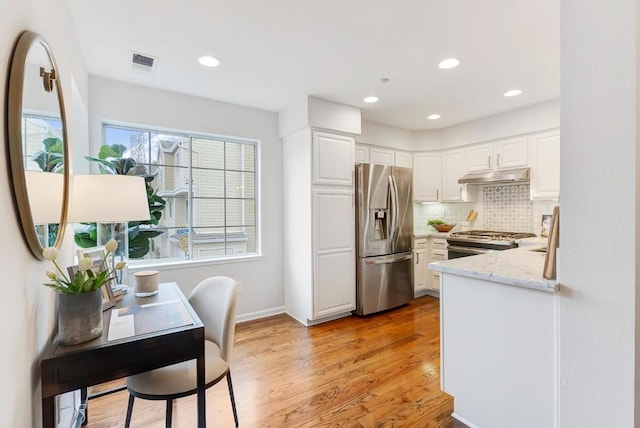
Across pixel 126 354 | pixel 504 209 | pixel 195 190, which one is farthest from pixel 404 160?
pixel 126 354

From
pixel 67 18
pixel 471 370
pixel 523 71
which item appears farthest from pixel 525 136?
pixel 67 18

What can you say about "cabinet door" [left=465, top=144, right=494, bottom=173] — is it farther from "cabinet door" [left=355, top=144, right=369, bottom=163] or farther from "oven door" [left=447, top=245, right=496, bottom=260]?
"cabinet door" [left=355, top=144, right=369, bottom=163]

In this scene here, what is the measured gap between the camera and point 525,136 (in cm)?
361

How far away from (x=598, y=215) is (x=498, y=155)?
3040 mm

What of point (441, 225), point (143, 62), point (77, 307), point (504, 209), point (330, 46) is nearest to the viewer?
point (77, 307)

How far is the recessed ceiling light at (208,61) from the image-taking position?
7.75 ft

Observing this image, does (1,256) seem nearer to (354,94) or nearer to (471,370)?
(471,370)

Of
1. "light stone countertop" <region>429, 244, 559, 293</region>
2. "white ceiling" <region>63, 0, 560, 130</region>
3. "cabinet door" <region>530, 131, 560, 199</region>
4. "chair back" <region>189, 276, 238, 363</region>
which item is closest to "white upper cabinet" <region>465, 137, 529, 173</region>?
"cabinet door" <region>530, 131, 560, 199</region>

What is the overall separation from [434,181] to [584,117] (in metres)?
3.40

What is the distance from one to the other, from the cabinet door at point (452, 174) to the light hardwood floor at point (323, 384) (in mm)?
1962

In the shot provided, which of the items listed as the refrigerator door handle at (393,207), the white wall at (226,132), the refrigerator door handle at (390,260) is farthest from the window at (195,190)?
the refrigerator door handle at (393,207)

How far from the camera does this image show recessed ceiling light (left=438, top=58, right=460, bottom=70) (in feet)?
7.89

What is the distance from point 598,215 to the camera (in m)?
A: 1.18

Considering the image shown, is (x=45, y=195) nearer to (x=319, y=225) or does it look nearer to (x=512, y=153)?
(x=319, y=225)
